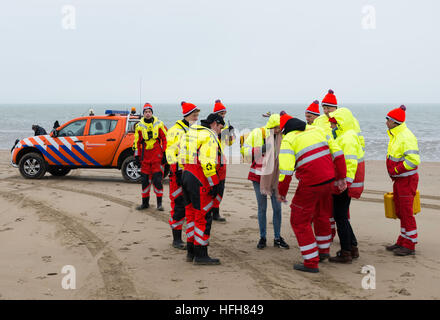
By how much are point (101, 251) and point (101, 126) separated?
22.9 feet

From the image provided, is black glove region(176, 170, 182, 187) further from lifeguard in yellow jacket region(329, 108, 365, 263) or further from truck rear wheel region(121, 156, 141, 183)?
truck rear wheel region(121, 156, 141, 183)

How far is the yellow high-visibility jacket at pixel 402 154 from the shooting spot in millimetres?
6137

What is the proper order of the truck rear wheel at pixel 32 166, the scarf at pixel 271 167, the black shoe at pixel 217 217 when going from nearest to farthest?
1. the scarf at pixel 271 167
2. the black shoe at pixel 217 217
3. the truck rear wheel at pixel 32 166

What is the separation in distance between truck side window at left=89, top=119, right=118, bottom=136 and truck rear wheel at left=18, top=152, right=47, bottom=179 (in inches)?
63.4

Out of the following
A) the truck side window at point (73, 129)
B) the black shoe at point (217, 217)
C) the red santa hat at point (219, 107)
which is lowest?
the black shoe at point (217, 217)

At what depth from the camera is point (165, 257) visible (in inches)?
242

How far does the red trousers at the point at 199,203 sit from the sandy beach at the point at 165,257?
1.29ft

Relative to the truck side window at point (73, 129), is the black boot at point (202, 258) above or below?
below

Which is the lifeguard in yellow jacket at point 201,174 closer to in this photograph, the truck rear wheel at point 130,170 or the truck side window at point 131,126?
the truck rear wheel at point 130,170

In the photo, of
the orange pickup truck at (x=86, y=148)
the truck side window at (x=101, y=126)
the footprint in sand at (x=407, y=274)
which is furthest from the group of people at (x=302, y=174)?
the truck side window at (x=101, y=126)

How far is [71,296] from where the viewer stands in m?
4.70

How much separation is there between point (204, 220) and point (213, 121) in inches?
47.4
